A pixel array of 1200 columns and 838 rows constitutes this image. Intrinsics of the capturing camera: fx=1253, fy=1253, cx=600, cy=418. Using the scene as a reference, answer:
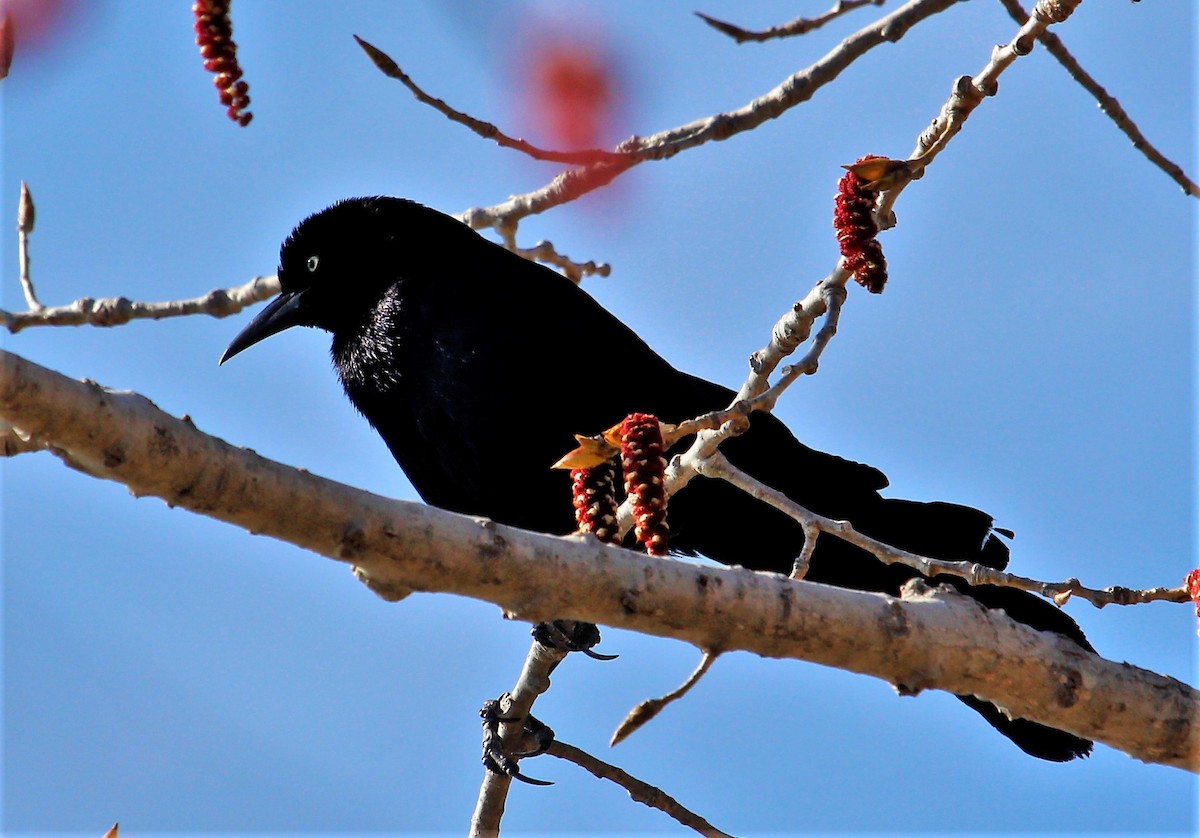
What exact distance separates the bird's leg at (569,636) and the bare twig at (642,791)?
0.34 meters

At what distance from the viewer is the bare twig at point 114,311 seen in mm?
3916

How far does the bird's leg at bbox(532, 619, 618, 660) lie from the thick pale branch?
164 cm

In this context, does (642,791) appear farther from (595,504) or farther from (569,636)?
(595,504)

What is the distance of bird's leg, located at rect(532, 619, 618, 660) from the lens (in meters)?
3.99

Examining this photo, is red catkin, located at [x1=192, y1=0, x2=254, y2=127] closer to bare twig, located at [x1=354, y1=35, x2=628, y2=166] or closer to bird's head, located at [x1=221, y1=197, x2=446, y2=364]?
bare twig, located at [x1=354, y1=35, x2=628, y2=166]

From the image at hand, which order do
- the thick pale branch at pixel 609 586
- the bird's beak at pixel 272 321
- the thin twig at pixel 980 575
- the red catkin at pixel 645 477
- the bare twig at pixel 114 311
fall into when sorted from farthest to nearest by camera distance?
the bird's beak at pixel 272 321, the bare twig at pixel 114 311, the thin twig at pixel 980 575, the red catkin at pixel 645 477, the thick pale branch at pixel 609 586

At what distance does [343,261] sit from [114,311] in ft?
4.25

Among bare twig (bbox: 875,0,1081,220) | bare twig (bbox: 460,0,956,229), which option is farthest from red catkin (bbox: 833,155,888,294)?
bare twig (bbox: 460,0,956,229)

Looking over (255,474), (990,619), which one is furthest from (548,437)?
(255,474)

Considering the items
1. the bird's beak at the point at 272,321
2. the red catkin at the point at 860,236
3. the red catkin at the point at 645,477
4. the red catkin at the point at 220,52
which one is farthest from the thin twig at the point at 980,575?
the bird's beak at the point at 272,321

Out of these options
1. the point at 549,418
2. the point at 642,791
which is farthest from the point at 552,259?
the point at 642,791

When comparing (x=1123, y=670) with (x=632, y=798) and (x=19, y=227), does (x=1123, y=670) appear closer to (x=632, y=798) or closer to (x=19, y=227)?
(x=632, y=798)

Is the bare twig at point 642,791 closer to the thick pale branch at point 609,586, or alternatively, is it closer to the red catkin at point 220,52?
the thick pale branch at point 609,586

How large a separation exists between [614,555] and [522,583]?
171mm
